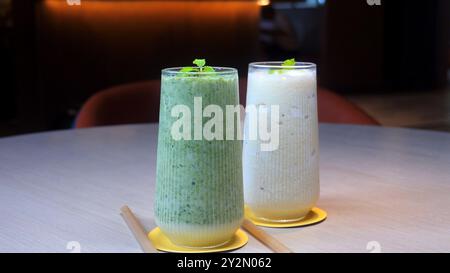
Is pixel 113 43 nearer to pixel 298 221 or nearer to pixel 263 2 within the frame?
pixel 263 2

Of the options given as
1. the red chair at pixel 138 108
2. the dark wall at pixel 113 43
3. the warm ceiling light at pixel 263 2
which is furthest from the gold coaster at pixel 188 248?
the warm ceiling light at pixel 263 2

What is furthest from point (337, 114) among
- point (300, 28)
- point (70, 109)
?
point (300, 28)

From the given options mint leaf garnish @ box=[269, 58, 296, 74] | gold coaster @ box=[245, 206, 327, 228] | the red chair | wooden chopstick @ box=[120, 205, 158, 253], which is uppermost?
mint leaf garnish @ box=[269, 58, 296, 74]

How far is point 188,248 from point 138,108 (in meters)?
1.33

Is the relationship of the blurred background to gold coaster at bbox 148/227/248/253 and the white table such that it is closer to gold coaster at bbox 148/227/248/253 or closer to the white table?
the white table

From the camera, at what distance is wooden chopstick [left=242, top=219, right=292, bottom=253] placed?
2.13 ft

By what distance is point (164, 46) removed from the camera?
4598 mm

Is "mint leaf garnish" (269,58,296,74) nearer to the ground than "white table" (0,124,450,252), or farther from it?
farther from it

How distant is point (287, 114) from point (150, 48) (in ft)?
12.9

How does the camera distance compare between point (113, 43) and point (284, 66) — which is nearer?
point (284, 66)

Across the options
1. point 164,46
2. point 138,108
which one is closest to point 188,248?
point 138,108

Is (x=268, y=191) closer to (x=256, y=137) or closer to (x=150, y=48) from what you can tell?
(x=256, y=137)

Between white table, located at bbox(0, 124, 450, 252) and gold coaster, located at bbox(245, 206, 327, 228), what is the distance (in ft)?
0.04

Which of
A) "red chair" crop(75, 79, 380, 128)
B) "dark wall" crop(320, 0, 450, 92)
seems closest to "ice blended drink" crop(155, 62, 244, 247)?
"red chair" crop(75, 79, 380, 128)
